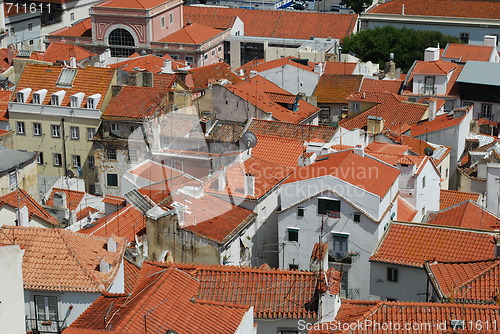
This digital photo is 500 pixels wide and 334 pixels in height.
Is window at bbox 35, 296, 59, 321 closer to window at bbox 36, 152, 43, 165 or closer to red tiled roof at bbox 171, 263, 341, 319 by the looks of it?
red tiled roof at bbox 171, 263, 341, 319

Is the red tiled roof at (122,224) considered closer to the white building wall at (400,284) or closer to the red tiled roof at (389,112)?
the white building wall at (400,284)

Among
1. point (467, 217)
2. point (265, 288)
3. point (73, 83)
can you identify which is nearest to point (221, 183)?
point (467, 217)

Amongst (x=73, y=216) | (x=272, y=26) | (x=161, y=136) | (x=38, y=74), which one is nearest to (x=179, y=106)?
(x=161, y=136)

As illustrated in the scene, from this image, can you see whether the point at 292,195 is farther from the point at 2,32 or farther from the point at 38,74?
the point at 2,32

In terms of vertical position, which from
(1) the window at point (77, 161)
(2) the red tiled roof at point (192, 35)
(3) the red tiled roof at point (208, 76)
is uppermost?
(2) the red tiled roof at point (192, 35)

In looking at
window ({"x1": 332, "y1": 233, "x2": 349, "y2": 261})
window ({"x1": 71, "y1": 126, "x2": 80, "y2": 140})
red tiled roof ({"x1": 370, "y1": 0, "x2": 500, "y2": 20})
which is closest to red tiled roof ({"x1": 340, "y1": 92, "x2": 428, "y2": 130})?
window ({"x1": 71, "y1": 126, "x2": 80, "y2": 140})

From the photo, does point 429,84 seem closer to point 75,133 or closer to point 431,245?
point 75,133

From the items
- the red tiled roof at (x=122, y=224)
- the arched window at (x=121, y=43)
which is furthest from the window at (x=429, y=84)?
the red tiled roof at (x=122, y=224)
